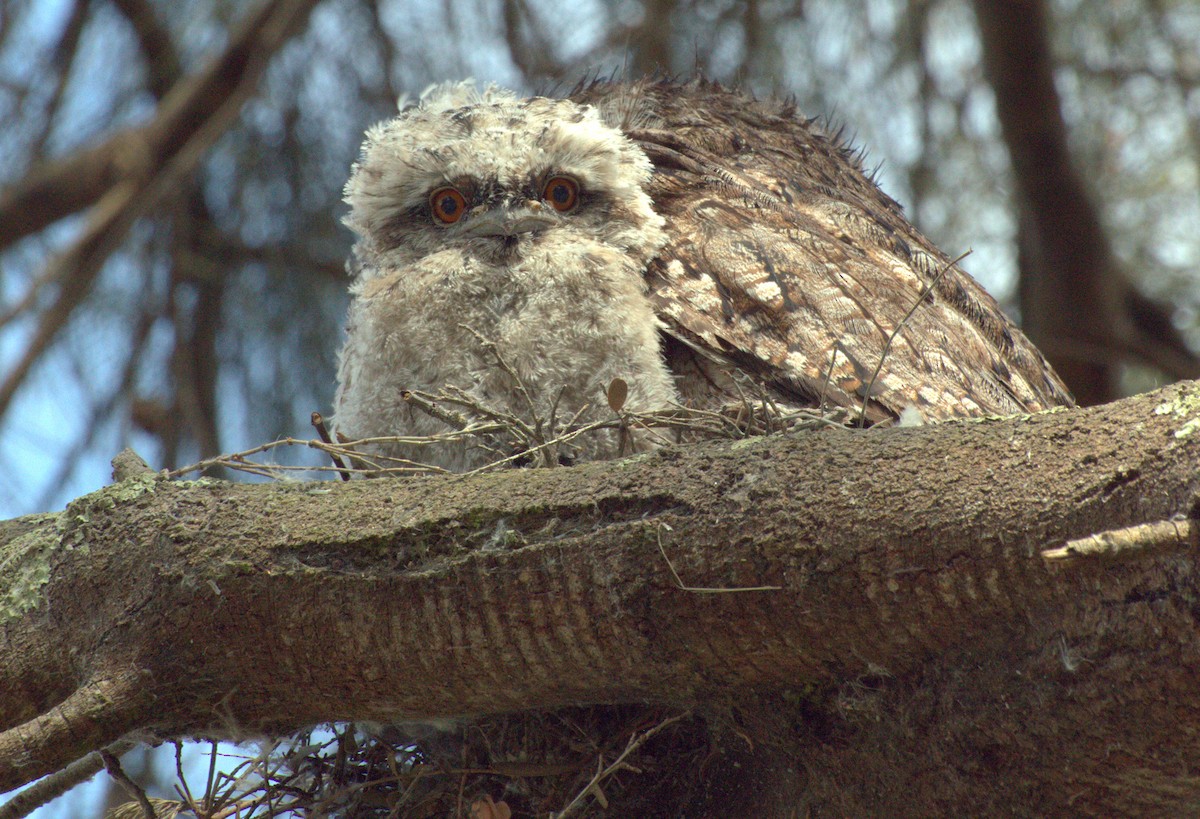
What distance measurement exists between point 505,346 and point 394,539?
3.09 ft

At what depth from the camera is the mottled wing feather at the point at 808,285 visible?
2.67 meters

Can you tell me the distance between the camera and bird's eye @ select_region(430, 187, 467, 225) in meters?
3.11

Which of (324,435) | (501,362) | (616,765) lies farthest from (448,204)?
(616,765)

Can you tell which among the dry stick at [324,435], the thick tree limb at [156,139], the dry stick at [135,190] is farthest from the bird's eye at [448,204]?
the thick tree limb at [156,139]

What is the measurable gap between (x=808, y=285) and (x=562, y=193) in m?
0.65

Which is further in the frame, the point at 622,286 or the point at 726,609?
the point at 622,286

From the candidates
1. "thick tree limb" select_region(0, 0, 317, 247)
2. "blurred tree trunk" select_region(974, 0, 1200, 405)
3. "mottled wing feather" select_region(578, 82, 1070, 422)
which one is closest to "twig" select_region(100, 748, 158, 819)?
"mottled wing feather" select_region(578, 82, 1070, 422)

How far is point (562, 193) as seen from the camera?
306 centimetres

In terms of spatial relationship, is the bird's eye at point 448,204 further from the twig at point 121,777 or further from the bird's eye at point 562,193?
the twig at point 121,777

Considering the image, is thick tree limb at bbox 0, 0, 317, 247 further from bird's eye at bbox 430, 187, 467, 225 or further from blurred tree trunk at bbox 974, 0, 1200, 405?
blurred tree trunk at bbox 974, 0, 1200, 405

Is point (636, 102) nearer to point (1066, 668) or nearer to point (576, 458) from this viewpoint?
point (576, 458)

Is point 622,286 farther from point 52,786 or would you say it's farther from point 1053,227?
point 1053,227

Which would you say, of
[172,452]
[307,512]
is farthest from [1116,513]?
[172,452]

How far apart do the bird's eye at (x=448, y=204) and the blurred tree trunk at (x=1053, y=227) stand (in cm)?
212
